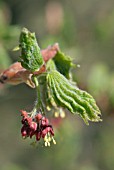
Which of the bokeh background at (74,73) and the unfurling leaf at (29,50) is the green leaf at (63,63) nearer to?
the unfurling leaf at (29,50)

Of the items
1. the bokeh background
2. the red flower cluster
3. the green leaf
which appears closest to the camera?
the red flower cluster

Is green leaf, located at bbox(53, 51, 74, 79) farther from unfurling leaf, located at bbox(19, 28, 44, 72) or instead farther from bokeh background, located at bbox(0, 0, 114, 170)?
bokeh background, located at bbox(0, 0, 114, 170)

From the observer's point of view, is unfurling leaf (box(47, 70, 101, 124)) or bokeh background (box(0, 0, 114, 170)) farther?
bokeh background (box(0, 0, 114, 170))

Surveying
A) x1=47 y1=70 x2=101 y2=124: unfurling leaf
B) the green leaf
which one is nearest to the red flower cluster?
x1=47 y1=70 x2=101 y2=124: unfurling leaf

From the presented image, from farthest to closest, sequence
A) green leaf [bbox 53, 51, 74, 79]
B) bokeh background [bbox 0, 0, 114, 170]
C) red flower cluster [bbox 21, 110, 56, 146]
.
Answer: bokeh background [bbox 0, 0, 114, 170]
green leaf [bbox 53, 51, 74, 79]
red flower cluster [bbox 21, 110, 56, 146]

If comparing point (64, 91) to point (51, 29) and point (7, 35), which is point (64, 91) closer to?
point (7, 35)
